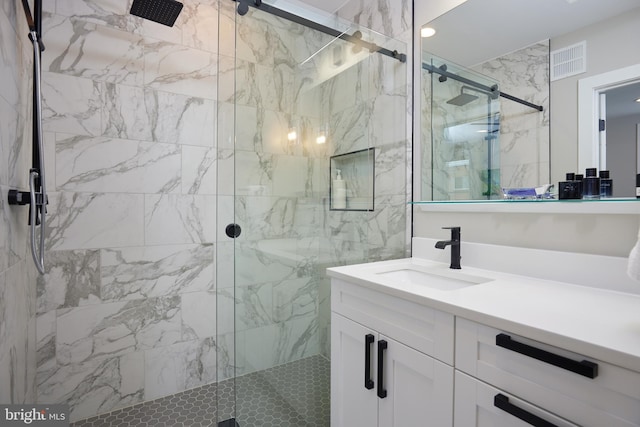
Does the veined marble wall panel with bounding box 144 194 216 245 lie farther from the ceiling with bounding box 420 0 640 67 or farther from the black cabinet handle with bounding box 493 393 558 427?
the black cabinet handle with bounding box 493 393 558 427

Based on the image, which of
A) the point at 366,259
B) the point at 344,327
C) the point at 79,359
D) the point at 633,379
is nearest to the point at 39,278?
the point at 79,359

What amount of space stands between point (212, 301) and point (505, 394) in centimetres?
178

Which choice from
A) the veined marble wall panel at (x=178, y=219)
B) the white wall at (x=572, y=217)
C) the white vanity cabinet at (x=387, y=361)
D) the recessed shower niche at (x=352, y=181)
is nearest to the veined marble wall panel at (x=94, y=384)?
the veined marble wall panel at (x=178, y=219)

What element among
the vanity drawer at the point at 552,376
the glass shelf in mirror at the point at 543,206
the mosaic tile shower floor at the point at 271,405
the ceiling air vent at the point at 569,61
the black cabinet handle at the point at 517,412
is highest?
the ceiling air vent at the point at 569,61

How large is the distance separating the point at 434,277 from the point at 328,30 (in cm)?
135

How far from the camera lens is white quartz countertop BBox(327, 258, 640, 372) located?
606 millimetres

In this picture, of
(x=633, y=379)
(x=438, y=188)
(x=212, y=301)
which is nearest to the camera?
(x=633, y=379)

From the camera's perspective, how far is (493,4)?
1.35m

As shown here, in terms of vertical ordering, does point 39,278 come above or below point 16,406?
above

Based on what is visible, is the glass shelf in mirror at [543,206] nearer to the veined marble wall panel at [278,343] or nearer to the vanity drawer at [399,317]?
the vanity drawer at [399,317]

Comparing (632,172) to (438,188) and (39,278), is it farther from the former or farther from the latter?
(39,278)

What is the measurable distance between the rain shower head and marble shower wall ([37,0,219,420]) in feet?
1.01

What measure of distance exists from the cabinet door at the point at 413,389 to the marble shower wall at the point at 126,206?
140 cm

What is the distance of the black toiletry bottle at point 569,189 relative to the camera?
1.05m
